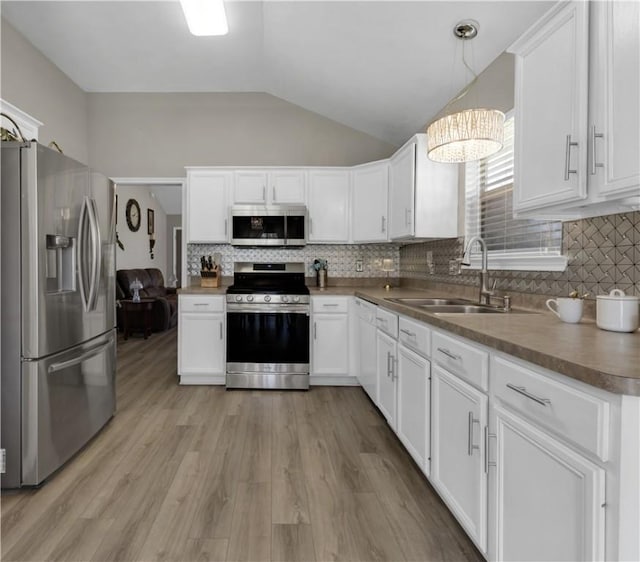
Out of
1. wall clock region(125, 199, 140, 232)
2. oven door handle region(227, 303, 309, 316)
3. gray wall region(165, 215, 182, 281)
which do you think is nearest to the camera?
oven door handle region(227, 303, 309, 316)

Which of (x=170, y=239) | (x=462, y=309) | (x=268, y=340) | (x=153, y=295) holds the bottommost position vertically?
(x=268, y=340)

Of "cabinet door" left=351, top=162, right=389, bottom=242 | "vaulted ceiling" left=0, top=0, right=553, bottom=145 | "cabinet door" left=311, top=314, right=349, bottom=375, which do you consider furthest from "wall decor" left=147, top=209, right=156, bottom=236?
"cabinet door" left=311, top=314, right=349, bottom=375

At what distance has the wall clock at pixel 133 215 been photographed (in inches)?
293

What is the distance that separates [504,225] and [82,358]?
2713 millimetres

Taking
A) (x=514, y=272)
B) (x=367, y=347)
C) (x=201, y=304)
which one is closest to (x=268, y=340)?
(x=201, y=304)

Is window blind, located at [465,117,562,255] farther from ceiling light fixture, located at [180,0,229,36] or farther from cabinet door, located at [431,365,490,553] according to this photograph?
ceiling light fixture, located at [180,0,229,36]

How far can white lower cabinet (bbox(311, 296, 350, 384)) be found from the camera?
3672mm

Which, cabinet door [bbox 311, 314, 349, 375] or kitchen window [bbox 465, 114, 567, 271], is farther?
cabinet door [bbox 311, 314, 349, 375]

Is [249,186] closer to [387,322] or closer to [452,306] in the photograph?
[387,322]

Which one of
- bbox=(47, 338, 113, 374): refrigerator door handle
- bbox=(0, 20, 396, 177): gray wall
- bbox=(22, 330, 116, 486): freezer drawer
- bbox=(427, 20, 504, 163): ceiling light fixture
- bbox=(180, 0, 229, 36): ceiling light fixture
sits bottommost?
bbox=(22, 330, 116, 486): freezer drawer

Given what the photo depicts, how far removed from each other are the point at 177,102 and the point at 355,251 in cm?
261

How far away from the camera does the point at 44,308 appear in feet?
6.57

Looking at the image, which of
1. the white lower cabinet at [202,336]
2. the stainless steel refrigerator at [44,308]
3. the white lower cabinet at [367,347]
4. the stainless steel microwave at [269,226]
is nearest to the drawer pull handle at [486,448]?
the white lower cabinet at [367,347]

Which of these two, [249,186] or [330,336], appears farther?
[249,186]
